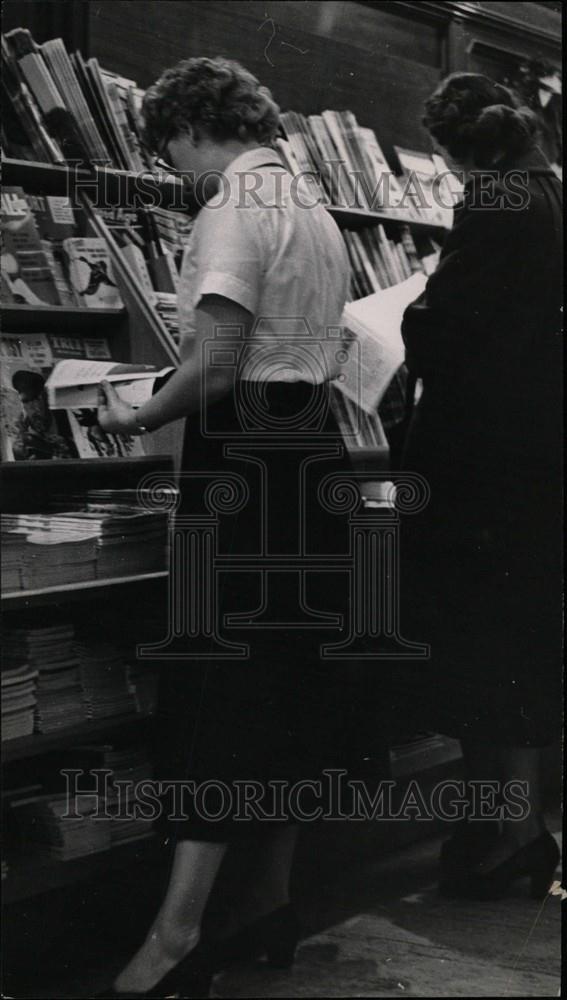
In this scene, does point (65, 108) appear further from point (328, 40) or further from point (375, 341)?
point (375, 341)

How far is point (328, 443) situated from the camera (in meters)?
2.14

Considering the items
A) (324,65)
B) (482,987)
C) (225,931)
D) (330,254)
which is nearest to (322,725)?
(225,931)

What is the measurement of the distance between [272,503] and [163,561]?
219mm

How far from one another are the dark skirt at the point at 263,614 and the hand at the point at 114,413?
0.34 feet

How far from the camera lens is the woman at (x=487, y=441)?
7.30 ft

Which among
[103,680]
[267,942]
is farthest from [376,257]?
[267,942]

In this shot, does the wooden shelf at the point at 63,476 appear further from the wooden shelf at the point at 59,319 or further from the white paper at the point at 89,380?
the wooden shelf at the point at 59,319

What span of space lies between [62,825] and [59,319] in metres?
0.88

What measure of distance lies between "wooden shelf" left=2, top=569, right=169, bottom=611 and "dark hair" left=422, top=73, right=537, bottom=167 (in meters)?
1.00

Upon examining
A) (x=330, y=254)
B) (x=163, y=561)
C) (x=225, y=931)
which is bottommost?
(x=225, y=931)

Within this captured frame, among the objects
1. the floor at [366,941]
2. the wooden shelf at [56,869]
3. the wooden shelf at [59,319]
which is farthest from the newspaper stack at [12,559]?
the floor at [366,941]

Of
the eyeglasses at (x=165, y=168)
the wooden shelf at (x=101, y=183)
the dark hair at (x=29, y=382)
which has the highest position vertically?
the eyeglasses at (x=165, y=168)

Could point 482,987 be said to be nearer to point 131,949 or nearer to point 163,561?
point 131,949

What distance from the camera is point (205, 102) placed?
2086mm
